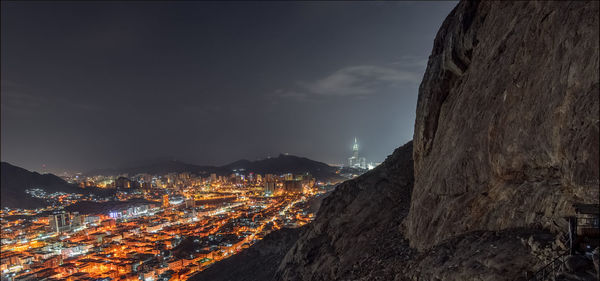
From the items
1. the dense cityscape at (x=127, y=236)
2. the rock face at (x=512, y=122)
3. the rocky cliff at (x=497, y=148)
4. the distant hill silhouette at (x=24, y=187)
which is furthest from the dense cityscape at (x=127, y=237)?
the rock face at (x=512, y=122)

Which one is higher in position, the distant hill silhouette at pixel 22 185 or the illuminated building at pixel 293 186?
the distant hill silhouette at pixel 22 185

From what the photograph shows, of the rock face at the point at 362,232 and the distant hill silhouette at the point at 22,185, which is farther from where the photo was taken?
the distant hill silhouette at the point at 22,185

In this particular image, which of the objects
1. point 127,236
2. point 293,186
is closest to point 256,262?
point 127,236

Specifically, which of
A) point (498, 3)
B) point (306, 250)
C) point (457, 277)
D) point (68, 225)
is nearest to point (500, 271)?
point (457, 277)

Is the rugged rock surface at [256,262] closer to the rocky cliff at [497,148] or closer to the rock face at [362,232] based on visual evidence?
the rock face at [362,232]

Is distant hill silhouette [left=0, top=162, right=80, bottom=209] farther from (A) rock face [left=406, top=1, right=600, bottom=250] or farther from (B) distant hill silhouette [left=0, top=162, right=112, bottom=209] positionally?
(A) rock face [left=406, top=1, right=600, bottom=250]

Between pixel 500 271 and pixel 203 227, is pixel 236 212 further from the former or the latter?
pixel 500 271

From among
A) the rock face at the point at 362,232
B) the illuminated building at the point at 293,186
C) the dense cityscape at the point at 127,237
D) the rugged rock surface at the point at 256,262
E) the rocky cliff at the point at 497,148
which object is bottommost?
the dense cityscape at the point at 127,237

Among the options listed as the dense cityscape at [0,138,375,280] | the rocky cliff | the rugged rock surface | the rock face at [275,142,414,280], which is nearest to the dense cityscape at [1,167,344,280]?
the dense cityscape at [0,138,375,280]
